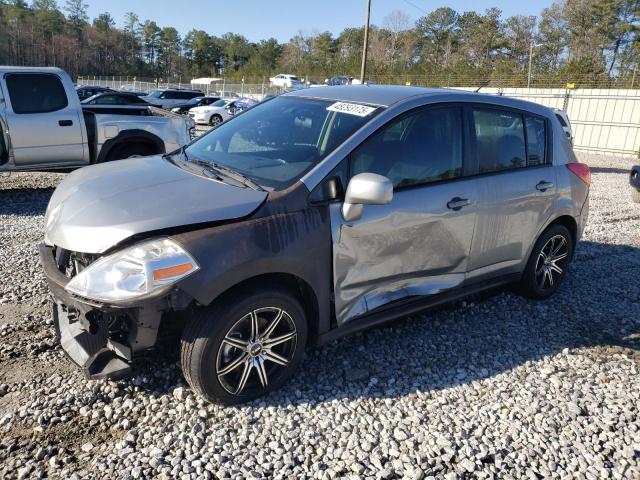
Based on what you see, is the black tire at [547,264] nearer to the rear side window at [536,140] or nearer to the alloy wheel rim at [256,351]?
the rear side window at [536,140]

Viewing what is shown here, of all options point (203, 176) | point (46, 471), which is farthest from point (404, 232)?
point (46, 471)

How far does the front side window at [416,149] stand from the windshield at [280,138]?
7.0 inches

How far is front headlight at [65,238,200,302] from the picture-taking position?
→ 2.59 m

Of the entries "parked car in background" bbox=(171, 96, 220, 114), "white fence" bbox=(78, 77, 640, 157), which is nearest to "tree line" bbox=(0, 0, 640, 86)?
Answer: "white fence" bbox=(78, 77, 640, 157)

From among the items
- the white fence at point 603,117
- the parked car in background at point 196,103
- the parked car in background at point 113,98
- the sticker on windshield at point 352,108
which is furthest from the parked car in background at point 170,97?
the sticker on windshield at point 352,108

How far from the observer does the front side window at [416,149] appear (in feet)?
11.1

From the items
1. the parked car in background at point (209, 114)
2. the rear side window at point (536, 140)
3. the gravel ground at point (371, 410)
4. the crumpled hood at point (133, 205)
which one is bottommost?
the parked car in background at point (209, 114)

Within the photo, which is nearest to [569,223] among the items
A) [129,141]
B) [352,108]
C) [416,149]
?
[416,149]

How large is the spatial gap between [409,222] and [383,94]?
1.00 m

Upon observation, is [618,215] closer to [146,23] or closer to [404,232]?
[404,232]

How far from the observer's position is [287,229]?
296 centimetres

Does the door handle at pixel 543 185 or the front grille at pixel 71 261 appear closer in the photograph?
the front grille at pixel 71 261

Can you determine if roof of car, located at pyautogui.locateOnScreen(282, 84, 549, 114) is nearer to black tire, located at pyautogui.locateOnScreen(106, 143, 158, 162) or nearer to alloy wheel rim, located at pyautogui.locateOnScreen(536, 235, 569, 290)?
alloy wheel rim, located at pyautogui.locateOnScreen(536, 235, 569, 290)

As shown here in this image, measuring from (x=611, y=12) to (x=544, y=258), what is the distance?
58332 millimetres
